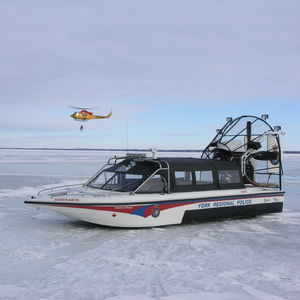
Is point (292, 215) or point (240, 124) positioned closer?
point (292, 215)

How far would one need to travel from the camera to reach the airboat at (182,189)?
275 inches

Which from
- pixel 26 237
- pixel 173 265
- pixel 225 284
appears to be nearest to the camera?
pixel 225 284

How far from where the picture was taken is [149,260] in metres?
5.32

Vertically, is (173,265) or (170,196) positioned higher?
(170,196)

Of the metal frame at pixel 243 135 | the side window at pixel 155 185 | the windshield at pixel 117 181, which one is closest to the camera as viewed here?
the side window at pixel 155 185

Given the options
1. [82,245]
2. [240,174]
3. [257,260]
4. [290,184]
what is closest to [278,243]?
[257,260]

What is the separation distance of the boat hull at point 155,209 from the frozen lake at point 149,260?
19cm

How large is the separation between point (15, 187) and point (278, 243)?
Answer: 9392 millimetres

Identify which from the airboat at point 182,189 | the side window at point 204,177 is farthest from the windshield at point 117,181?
the side window at point 204,177

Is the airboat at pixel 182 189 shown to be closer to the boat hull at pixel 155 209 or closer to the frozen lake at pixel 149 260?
the boat hull at pixel 155 209

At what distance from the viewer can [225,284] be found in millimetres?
4398

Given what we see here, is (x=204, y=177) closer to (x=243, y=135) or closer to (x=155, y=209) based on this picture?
(x=155, y=209)

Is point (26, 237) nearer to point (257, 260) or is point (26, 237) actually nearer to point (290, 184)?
point (257, 260)

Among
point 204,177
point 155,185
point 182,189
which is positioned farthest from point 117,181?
point 204,177
